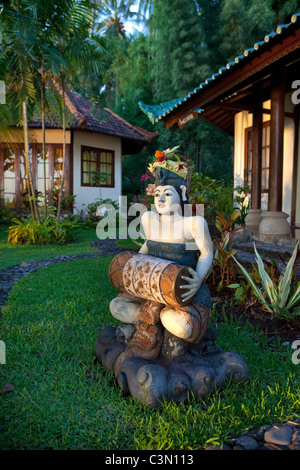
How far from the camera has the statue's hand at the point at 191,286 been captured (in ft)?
6.63

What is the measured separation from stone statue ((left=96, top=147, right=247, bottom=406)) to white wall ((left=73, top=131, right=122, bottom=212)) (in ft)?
33.8

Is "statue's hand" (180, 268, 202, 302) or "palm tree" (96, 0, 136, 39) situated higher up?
"palm tree" (96, 0, 136, 39)

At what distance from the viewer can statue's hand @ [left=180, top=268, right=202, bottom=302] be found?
6.63 ft

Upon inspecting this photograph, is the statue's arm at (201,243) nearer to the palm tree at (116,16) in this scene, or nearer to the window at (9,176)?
the window at (9,176)

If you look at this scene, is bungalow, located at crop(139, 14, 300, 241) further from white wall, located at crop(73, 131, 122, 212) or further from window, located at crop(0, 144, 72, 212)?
window, located at crop(0, 144, 72, 212)

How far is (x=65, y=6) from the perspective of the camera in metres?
7.04

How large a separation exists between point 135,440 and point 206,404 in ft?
1.80

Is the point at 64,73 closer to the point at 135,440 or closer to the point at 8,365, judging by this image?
the point at 8,365

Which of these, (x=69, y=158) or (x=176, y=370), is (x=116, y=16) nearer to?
(x=69, y=158)

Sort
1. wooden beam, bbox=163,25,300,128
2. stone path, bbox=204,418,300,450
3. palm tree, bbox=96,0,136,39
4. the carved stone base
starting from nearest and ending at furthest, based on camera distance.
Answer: stone path, bbox=204,418,300,450 → the carved stone base → wooden beam, bbox=163,25,300,128 → palm tree, bbox=96,0,136,39

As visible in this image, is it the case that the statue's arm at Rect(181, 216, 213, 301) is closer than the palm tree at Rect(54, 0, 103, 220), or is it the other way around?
the statue's arm at Rect(181, 216, 213, 301)

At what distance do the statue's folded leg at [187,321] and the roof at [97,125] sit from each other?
32.2 ft

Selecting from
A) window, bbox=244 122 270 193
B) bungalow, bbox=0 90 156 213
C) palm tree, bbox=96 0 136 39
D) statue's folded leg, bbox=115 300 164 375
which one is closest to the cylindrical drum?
statue's folded leg, bbox=115 300 164 375

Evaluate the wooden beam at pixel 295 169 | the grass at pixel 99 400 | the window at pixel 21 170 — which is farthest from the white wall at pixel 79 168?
the grass at pixel 99 400
